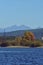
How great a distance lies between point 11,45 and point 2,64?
8429 cm

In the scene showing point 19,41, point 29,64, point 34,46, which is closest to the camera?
point 29,64

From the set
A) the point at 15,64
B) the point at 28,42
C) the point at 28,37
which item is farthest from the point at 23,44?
the point at 15,64

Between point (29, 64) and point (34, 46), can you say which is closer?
point (29, 64)

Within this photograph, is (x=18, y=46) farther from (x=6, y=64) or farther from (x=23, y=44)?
(x=6, y=64)

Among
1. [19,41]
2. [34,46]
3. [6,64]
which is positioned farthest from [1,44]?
[6,64]

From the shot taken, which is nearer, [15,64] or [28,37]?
[15,64]

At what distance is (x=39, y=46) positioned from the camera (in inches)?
5108

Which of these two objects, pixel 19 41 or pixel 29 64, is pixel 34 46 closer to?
pixel 19 41

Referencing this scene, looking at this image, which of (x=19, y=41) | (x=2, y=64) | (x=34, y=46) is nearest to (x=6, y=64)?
(x=2, y=64)

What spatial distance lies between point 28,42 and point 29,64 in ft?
284

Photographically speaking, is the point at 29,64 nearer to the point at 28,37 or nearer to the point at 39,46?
the point at 39,46

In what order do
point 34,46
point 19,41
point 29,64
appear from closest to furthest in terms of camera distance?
1. point 29,64
2. point 34,46
3. point 19,41

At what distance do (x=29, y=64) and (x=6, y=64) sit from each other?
263 cm

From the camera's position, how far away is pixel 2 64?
1977 inches
